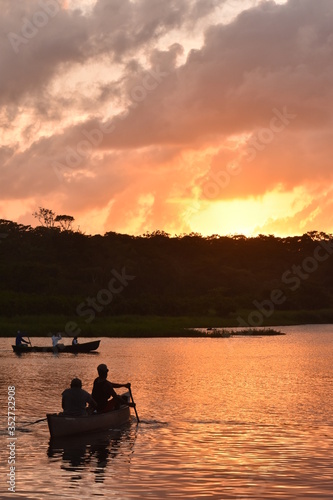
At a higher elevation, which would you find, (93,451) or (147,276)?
(147,276)

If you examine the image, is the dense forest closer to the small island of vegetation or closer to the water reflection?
the small island of vegetation

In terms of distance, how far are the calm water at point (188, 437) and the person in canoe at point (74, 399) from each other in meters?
0.96

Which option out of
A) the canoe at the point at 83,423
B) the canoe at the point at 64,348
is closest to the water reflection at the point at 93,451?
the canoe at the point at 83,423

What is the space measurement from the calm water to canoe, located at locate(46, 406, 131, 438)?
1.05 ft

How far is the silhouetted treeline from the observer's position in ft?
376

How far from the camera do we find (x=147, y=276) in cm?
15938

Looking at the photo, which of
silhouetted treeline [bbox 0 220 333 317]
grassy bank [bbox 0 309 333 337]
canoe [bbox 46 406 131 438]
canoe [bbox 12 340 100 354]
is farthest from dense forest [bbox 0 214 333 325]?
canoe [bbox 46 406 131 438]

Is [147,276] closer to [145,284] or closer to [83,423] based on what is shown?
[145,284]

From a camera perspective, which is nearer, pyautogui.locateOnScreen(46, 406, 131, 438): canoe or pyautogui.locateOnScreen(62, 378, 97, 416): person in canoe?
pyautogui.locateOnScreen(46, 406, 131, 438): canoe

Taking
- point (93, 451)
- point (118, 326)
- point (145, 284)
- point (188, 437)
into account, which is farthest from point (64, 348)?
point (145, 284)

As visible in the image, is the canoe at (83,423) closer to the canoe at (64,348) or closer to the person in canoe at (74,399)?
the person in canoe at (74,399)

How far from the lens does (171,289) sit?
516ft

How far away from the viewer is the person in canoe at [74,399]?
83.4 ft

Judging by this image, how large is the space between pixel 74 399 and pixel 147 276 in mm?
133910
